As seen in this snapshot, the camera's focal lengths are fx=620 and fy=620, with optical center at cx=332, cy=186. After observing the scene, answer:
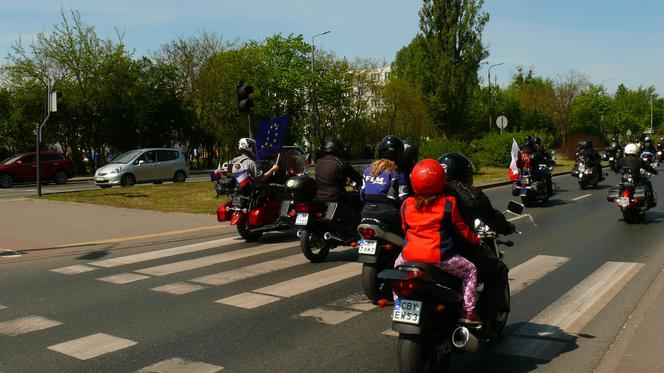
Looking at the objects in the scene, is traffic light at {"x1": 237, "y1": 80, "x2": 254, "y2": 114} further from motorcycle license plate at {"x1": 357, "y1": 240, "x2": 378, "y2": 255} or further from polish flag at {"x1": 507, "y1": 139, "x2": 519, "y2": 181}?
motorcycle license plate at {"x1": 357, "y1": 240, "x2": 378, "y2": 255}

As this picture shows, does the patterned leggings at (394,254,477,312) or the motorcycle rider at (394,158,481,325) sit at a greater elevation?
the motorcycle rider at (394,158,481,325)

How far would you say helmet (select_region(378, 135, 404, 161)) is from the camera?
21.9ft

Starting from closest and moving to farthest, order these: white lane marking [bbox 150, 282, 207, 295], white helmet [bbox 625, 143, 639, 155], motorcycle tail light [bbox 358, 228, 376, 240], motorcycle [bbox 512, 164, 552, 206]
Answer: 1. motorcycle tail light [bbox 358, 228, 376, 240]
2. white lane marking [bbox 150, 282, 207, 295]
3. white helmet [bbox 625, 143, 639, 155]
4. motorcycle [bbox 512, 164, 552, 206]

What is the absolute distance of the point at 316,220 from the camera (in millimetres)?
8117

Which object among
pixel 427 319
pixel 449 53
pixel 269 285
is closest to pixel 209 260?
pixel 269 285

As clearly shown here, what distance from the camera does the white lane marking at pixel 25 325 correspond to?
538 centimetres

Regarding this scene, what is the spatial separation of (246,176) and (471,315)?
647 centimetres

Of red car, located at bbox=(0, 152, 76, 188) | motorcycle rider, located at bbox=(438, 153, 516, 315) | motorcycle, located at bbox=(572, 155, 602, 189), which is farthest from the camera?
red car, located at bbox=(0, 152, 76, 188)

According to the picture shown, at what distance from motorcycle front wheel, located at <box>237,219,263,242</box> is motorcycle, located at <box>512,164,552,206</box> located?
23.9ft

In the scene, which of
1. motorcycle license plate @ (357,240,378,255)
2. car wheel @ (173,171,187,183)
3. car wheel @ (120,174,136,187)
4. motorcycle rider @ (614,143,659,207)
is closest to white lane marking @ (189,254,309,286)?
motorcycle license plate @ (357,240,378,255)

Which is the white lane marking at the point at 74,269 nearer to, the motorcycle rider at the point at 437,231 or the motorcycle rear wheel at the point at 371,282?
the motorcycle rear wheel at the point at 371,282

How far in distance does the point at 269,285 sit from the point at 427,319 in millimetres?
3516

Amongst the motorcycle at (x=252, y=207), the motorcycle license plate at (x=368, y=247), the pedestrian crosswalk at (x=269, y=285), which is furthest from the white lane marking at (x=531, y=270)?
the motorcycle at (x=252, y=207)

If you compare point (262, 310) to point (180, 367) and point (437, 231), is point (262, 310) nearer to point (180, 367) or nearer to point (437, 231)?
point (180, 367)
